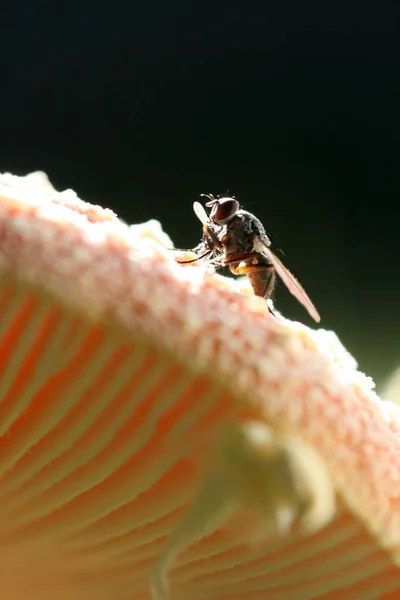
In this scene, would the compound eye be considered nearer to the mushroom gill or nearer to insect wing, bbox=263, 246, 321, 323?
insect wing, bbox=263, 246, 321, 323

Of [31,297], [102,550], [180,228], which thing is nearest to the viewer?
[31,297]

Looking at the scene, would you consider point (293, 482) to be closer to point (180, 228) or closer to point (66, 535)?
point (66, 535)

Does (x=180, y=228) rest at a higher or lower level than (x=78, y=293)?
higher

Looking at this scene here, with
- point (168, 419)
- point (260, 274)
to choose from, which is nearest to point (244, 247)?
point (260, 274)

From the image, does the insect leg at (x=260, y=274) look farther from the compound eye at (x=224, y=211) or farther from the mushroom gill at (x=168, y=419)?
the mushroom gill at (x=168, y=419)

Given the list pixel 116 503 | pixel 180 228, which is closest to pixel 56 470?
pixel 116 503
